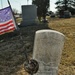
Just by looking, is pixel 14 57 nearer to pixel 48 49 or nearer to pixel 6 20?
pixel 6 20

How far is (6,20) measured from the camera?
217 inches

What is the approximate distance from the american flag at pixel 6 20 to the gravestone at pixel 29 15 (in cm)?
1113

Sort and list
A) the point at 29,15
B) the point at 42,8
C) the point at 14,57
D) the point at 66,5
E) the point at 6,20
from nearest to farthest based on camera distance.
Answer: the point at 6,20 < the point at 14,57 < the point at 29,15 < the point at 42,8 < the point at 66,5

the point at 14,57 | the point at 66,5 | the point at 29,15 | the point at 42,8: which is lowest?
the point at 66,5

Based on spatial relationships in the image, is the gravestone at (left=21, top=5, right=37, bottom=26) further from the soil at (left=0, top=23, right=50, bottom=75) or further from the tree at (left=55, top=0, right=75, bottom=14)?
the tree at (left=55, top=0, right=75, bottom=14)

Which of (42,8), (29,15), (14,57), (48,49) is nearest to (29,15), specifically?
(29,15)

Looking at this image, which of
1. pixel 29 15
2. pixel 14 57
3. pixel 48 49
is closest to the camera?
pixel 48 49

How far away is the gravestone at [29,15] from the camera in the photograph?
16.8 meters

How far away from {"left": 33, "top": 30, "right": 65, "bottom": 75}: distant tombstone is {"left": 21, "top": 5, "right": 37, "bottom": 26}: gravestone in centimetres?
1193

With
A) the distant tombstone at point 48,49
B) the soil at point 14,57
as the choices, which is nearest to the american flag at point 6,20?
the soil at point 14,57

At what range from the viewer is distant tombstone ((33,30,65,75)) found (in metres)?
4.65

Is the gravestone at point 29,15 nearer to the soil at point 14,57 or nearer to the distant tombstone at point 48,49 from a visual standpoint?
the soil at point 14,57

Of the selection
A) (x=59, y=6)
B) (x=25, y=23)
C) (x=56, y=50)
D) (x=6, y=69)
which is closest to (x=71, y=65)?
(x=6, y=69)

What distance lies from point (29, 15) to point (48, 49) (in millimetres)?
12677
